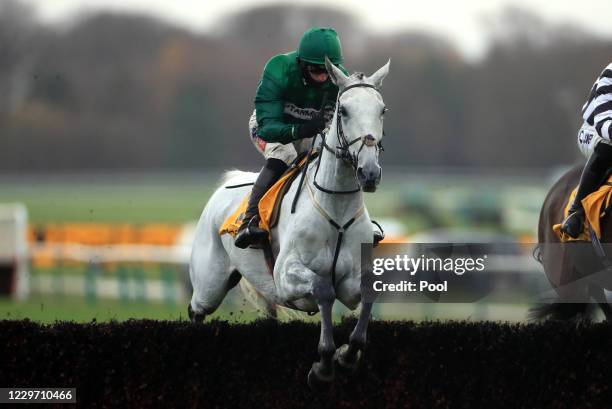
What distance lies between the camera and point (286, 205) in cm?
704

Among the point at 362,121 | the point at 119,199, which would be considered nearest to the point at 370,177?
the point at 362,121

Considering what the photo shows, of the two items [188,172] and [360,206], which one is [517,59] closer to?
[188,172]

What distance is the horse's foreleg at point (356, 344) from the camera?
249 inches

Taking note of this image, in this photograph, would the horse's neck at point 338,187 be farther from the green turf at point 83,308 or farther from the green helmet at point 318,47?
the green turf at point 83,308

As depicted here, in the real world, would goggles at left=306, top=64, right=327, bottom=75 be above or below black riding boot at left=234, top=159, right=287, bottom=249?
above

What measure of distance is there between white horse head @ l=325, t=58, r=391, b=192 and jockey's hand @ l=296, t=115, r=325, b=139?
40cm

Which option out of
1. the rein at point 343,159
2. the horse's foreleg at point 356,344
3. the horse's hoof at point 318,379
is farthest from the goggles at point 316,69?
the horse's hoof at point 318,379

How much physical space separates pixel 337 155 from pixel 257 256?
1.34m

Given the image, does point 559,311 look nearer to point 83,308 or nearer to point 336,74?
Result: point 336,74

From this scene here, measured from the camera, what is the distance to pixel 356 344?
631cm

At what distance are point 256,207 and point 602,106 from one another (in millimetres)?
2306

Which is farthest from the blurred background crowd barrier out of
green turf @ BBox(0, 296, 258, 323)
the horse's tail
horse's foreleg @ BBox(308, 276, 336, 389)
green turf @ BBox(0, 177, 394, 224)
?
horse's foreleg @ BBox(308, 276, 336, 389)

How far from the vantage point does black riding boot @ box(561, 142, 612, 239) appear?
23.6 ft

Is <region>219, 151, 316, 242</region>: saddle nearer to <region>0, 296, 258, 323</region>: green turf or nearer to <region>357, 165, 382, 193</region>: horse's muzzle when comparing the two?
<region>357, 165, 382, 193</region>: horse's muzzle
